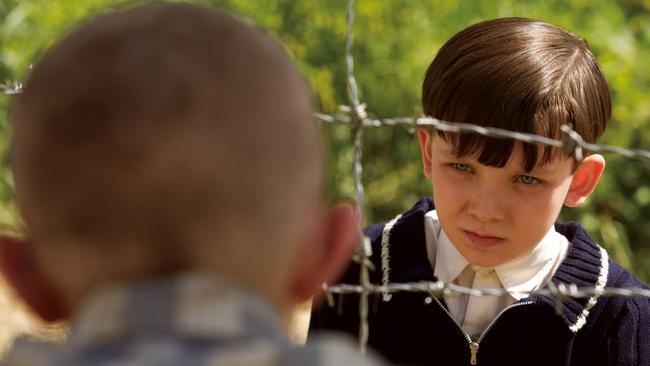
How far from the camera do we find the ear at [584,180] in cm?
185

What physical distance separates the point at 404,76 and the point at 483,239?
1645 mm

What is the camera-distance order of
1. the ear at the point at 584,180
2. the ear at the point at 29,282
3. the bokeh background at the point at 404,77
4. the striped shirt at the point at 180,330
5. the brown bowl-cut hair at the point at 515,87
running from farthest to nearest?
the bokeh background at the point at 404,77 < the ear at the point at 584,180 < the brown bowl-cut hair at the point at 515,87 < the ear at the point at 29,282 < the striped shirt at the point at 180,330

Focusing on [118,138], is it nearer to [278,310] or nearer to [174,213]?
[174,213]

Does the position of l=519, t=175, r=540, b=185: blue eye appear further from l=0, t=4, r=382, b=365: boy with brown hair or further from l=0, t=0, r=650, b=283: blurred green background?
l=0, t=0, r=650, b=283: blurred green background

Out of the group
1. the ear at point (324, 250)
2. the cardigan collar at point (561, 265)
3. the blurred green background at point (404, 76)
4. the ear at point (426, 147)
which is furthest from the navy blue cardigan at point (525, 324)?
the blurred green background at point (404, 76)

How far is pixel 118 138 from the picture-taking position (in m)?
0.79

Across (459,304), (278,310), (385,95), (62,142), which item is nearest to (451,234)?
(459,304)

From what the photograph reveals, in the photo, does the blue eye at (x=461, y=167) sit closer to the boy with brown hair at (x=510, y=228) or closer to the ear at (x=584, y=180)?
the boy with brown hair at (x=510, y=228)

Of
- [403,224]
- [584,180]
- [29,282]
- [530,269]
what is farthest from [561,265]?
[29,282]

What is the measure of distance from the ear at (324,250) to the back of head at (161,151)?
0.05 m

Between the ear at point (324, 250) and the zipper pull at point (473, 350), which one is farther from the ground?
the ear at point (324, 250)

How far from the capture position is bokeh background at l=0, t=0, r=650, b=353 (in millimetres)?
3354

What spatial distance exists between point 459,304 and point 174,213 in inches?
43.7

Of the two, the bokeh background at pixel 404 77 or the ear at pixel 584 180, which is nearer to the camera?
the ear at pixel 584 180
